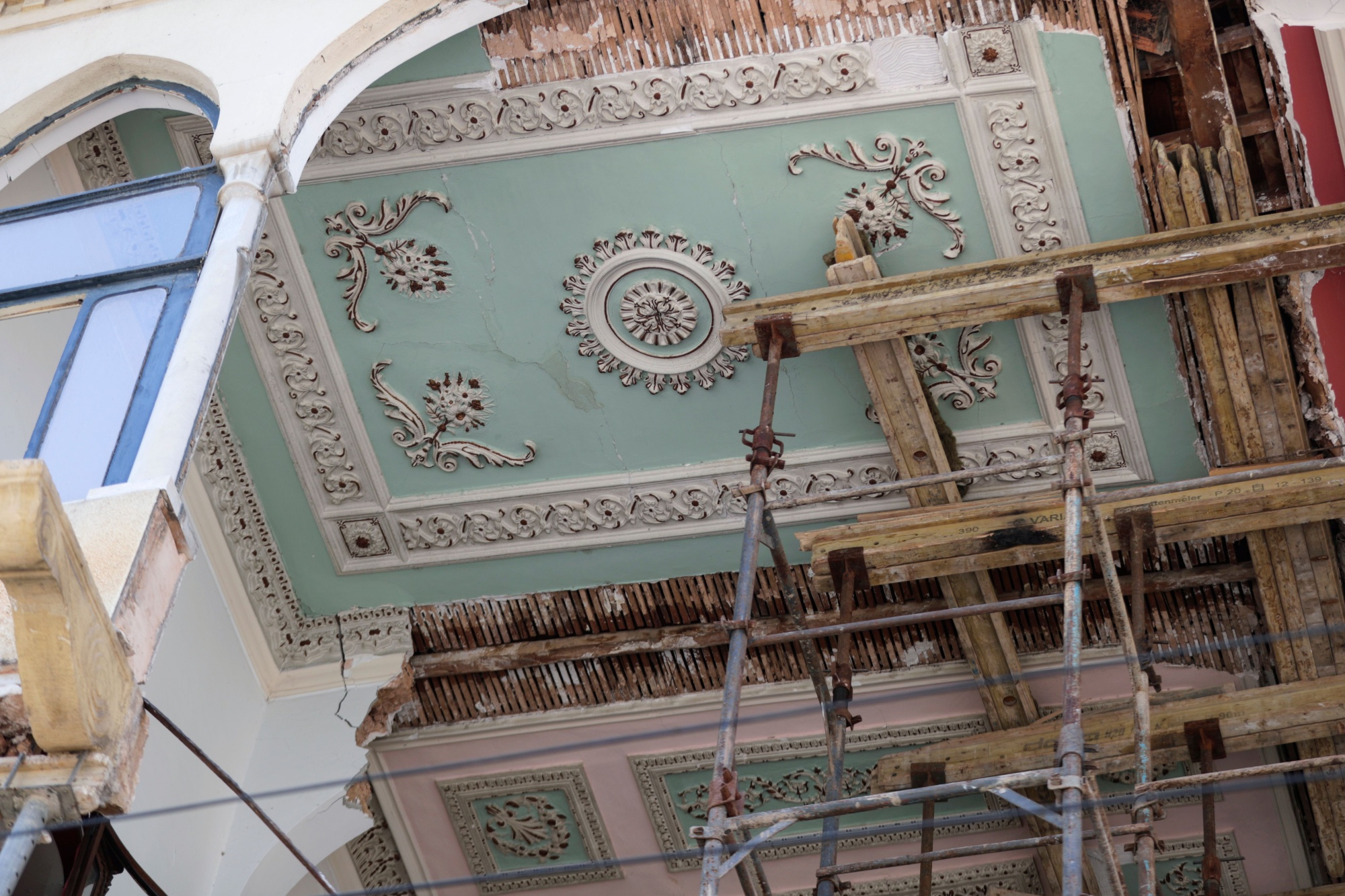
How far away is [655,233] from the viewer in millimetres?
4453

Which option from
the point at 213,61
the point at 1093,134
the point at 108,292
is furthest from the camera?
the point at 1093,134

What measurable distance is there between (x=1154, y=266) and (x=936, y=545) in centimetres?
109

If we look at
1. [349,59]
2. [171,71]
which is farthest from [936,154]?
[171,71]

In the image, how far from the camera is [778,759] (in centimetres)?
537

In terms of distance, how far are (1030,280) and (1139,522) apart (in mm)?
859

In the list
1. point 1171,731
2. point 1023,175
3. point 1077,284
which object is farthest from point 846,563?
point 1023,175

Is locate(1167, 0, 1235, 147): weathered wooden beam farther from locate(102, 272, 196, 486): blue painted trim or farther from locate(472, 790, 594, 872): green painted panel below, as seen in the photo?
locate(472, 790, 594, 872): green painted panel below

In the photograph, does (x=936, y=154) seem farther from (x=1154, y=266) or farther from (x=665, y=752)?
(x=665, y=752)

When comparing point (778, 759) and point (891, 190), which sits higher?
point (891, 190)

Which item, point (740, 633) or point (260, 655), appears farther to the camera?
point (260, 655)

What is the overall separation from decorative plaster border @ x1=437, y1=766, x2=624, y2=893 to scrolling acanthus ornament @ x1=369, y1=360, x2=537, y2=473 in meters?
1.36

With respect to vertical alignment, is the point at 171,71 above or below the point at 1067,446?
above

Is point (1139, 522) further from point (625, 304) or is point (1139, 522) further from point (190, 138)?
point (190, 138)

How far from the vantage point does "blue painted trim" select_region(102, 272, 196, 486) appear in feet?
8.95
